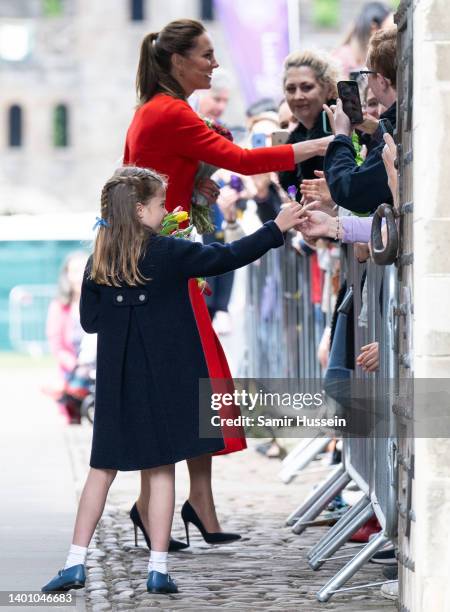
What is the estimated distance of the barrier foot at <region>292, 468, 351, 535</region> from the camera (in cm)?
760

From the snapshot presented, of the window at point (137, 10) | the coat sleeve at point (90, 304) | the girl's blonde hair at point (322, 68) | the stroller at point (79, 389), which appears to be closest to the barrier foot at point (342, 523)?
the coat sleeve at point (90, 304)

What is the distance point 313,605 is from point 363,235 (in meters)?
1.39

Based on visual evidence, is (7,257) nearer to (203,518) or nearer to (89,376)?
(89,376)

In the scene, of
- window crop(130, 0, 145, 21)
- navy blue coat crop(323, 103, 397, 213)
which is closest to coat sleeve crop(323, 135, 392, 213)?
navy blue coat crop(323, 103, 397, 213)

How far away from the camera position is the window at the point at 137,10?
69125 millimetres

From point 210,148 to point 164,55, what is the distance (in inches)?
20.6

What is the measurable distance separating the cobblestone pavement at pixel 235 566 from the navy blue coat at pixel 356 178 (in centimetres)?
142

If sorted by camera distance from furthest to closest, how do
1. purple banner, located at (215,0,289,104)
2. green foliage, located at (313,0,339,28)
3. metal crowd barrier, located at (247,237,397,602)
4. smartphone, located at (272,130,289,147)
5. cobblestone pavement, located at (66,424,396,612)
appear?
green foliage, located at (313,0,339,28) < purple banner, located at (215,0,289,104) < smartphone, located at (272,130,289,147) < cobblestone pavement, located at (66,424,396,612) < metal crowd barrier, located at (247,237,397,602)

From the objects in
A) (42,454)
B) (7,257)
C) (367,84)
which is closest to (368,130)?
(367,84)

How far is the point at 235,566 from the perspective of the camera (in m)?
7.11

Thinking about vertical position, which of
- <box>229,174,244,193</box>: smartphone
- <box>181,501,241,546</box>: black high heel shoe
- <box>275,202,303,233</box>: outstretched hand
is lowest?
<box>181,501,241,546</box>: black high heel shoe

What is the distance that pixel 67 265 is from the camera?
17609 millimetres

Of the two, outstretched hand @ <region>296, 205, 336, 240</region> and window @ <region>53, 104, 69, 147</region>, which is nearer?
outstretched hand @ <region>296, 205, 336, 240</region>

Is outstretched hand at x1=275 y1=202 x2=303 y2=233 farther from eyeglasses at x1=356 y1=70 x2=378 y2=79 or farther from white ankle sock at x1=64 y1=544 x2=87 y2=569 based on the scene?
white ankle sock at x1=64 y1=544 x2=87 y2=569
